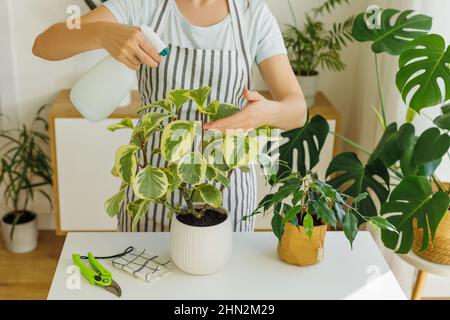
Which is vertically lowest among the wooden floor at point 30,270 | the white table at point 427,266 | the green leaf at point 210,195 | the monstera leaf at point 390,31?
the wooden floor at point 30,270

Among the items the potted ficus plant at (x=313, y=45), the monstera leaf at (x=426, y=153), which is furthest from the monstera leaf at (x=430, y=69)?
the potted ficus plant at (x=313, y=45)

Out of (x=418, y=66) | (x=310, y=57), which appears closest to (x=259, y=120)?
(x=418, y=66)

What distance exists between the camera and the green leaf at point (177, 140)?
117cm

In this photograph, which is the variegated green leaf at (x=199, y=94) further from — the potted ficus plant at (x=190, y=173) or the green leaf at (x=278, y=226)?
the green leaf at (x=278, y=226)

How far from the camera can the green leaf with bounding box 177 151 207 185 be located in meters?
1.18

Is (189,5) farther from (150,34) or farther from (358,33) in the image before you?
(358,33)

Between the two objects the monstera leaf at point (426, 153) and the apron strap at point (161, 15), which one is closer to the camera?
the apron strap at point (161, 15)

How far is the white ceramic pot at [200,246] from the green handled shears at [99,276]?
0.47 feet

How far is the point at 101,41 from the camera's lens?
4.37 ft

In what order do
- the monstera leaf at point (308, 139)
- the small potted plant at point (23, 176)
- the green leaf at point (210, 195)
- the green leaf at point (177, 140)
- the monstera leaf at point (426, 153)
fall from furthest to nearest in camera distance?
the small potted plant at point (23, 176)
the monstera leaf at point (308, 139)
the monstera leaf at point (426, 153)
the green leaf at point (210, 195)
the green leaf at point (177, 140)

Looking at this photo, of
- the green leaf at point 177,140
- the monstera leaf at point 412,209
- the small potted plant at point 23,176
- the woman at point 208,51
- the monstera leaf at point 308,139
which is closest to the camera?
the green leaf at point 177,140

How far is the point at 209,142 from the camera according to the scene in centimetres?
124

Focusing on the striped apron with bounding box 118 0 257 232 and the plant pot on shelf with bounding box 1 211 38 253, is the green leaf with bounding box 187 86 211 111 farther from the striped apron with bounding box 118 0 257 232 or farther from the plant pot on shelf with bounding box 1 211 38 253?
the plant pot on shelf with bounding box 1 211 38 253

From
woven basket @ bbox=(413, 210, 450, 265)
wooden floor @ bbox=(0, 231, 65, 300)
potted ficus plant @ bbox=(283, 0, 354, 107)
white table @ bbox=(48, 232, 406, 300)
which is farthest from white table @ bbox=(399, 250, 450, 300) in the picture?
wooden floor @ bbox=(0, 231, 65, 300)
